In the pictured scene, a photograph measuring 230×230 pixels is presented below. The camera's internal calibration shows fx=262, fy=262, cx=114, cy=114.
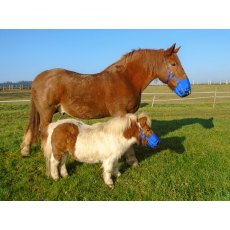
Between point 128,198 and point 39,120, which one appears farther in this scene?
point 39,120

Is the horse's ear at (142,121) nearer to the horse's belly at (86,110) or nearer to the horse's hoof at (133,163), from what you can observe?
the horse's hoof at (133,163)

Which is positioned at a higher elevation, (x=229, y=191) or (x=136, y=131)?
(x=136, y=131)

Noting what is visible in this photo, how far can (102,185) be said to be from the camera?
5281 millimetres

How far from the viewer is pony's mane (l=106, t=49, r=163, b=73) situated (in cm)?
679

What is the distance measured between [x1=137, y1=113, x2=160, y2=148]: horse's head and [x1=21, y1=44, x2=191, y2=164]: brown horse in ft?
3.88

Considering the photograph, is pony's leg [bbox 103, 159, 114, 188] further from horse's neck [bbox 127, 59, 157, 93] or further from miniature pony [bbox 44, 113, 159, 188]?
horse's neck [bbox 127, 59, 157, 93]

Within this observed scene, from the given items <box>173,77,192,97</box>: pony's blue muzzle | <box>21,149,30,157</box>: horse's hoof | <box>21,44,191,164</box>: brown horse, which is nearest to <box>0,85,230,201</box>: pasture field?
<box>21,149,30,157</box>: horse's hoof

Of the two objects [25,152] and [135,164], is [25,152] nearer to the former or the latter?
[25,152]

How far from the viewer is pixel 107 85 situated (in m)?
6.59

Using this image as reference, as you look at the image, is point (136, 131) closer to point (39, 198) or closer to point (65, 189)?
point (65, 189)

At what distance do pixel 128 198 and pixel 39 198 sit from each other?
1.64m

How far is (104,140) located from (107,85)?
5.86 feet

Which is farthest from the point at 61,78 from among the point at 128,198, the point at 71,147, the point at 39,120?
the point at 128,198

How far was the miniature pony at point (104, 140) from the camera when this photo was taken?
17.3 ft
